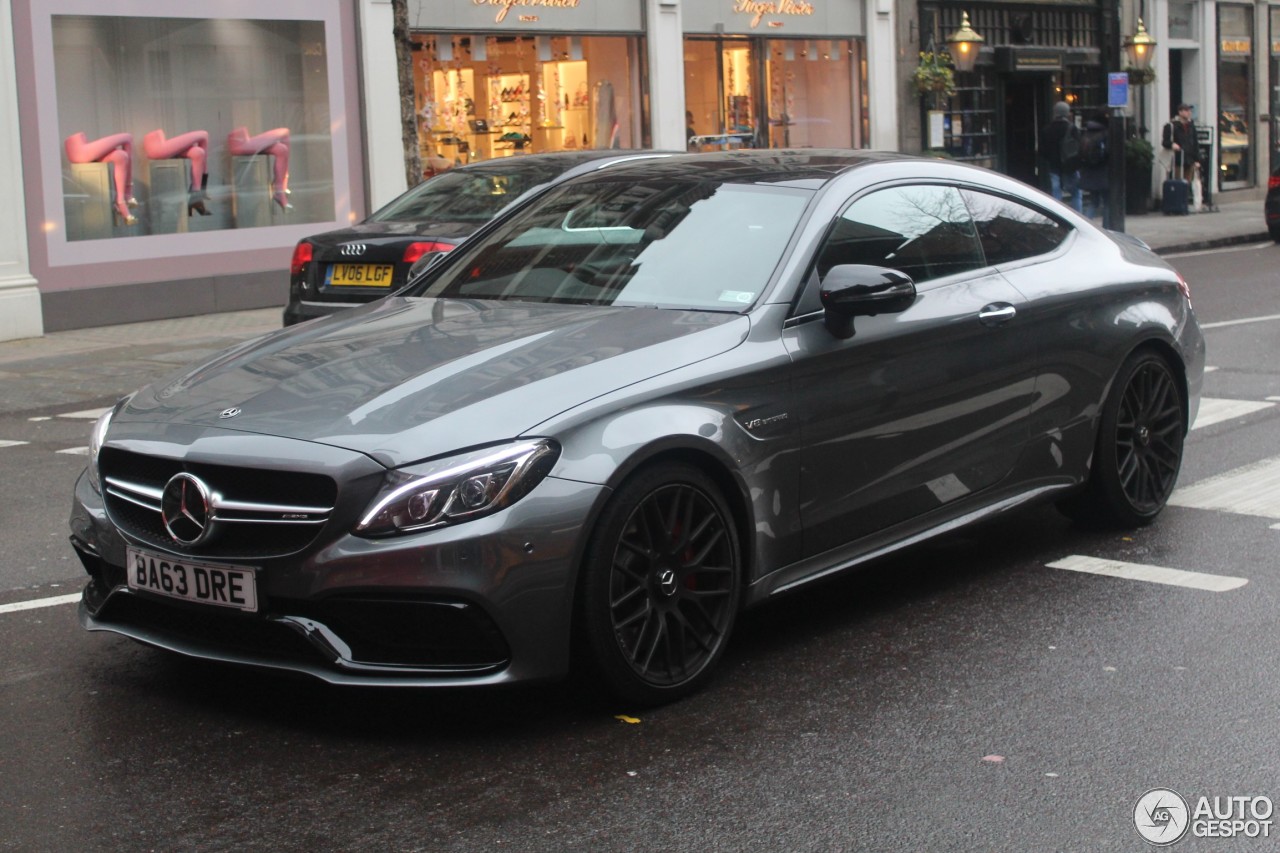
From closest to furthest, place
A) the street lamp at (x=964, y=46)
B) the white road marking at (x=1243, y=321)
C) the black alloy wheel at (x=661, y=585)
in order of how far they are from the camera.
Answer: the black alloy wheel at (x=661, y=585) → the white road marking at (x=1243, y=321) → the street lamp at (x=964, y=46)

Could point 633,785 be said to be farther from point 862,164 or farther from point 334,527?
point 862,164

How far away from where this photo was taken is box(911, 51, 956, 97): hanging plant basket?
2711cm

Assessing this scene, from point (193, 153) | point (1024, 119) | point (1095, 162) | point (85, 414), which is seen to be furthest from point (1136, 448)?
point (1024, 119)

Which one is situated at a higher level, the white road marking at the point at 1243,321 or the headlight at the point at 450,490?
the headlight at the point at 450,490

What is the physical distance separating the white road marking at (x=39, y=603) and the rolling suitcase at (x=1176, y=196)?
27.3 meters

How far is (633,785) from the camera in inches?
160

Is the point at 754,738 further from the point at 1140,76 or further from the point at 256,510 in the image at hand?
the point at 1140,76

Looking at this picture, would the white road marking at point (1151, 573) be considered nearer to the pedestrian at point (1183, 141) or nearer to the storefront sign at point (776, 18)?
the storefront sign at point (776, 18)

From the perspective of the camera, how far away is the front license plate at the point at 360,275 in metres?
11.0

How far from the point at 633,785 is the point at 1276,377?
308 inches

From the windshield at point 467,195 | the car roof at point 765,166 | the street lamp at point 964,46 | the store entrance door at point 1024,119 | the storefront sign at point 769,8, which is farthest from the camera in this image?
the store entrance door at point 1024,119

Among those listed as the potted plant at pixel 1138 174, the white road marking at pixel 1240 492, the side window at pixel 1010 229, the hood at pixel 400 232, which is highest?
the potted plant at pixel 1138 174

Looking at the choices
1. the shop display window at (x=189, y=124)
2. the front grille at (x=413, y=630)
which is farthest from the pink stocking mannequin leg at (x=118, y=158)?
the front grille at (x=413, y=630)

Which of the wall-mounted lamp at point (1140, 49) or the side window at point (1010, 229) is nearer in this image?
the side window at point (1010, 229)
